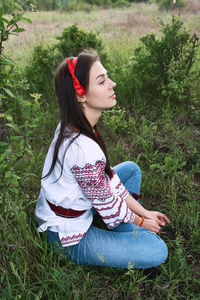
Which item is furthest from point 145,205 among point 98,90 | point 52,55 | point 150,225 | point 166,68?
point 52,55

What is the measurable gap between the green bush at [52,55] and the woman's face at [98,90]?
209 centimetres

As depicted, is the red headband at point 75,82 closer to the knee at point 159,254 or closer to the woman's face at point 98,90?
the woman's face at point 98,90

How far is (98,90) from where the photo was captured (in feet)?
5.28

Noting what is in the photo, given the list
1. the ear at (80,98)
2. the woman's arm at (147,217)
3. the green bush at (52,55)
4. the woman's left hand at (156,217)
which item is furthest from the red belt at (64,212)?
the green bush at (52,55)

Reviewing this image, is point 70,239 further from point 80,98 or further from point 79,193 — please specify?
point 80,98

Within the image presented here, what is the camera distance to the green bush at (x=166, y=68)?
3.10m

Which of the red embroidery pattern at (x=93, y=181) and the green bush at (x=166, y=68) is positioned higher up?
the green bush at (x=166, y=68)

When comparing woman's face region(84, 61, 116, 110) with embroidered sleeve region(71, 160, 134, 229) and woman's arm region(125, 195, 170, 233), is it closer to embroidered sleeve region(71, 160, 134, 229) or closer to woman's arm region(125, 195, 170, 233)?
embroidered sleeve region(71, 160, 134, 229)

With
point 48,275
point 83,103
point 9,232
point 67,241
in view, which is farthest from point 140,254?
point 83,103

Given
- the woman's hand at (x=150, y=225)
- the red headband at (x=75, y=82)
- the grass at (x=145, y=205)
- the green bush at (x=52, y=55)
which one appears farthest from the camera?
the green bush at (x=52, y=55)

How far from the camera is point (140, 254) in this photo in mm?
1577

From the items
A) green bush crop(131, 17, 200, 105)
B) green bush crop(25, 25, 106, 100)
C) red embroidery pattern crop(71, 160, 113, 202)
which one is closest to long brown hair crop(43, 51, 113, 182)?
red embroidery pattern crop(71, 160, 113, 202)

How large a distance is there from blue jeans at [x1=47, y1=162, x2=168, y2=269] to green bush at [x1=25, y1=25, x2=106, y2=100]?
2.45 m

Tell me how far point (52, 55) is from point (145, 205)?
8.09 feet
